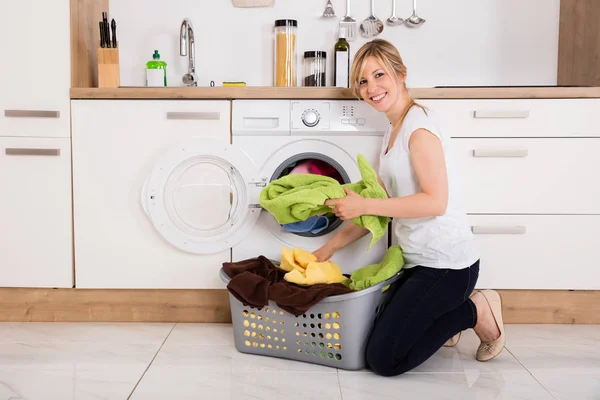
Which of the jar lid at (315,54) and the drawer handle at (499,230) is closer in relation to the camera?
the drawer handle at (499,230)

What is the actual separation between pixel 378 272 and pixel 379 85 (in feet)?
1.99

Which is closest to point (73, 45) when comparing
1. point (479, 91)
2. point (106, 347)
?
point (106, 347)

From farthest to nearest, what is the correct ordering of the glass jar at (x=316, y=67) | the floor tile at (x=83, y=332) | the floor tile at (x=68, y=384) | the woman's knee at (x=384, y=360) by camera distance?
the glass jar at (x=316, y=67), the floor tile at (x=83, y=332), the woman's knee at (x=384, y=360), the floor tile at (x=68, y=384)

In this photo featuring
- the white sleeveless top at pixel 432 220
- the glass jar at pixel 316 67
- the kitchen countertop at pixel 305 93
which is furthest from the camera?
the glass jar at pixel 316 67

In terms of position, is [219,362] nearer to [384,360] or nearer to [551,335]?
[384,360]

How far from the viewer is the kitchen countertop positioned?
2402 millimetres

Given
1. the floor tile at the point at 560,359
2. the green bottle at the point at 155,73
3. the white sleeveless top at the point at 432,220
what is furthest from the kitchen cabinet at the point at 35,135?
the floor tile at the point at 560,359

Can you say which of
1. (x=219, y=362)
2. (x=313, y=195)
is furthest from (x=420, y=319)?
(x=219, y=362)

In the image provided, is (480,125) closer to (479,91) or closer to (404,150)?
(479,91)

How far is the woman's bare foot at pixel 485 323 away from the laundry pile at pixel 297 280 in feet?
0.95

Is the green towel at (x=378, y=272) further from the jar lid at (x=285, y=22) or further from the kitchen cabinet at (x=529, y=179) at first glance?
the jar lid at (x=285, y=22)

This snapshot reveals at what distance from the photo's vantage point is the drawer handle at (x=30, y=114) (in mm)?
2414

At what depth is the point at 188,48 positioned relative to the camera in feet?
9.66

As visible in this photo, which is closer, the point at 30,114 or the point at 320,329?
the point at 320,329
